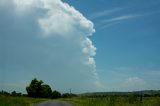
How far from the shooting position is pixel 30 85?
11081 centimetres

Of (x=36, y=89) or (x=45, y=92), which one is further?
(x=45, y=92)

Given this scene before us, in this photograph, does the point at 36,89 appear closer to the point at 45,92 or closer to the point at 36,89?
the point at 36,89

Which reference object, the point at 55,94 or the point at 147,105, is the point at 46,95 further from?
the point at 147,105

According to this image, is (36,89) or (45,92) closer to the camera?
(36,89)

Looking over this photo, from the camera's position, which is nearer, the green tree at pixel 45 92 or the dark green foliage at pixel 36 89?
the dark green foliage at pixel 36 89

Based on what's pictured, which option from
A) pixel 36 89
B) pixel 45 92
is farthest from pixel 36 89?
pixel 45 92

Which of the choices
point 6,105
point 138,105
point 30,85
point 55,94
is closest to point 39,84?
point 30,85

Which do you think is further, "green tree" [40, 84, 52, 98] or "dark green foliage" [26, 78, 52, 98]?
"green tree" [40, 84, 52, 98]

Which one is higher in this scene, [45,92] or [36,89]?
[36,89]

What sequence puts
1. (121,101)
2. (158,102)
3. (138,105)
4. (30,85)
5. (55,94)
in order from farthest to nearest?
(55,94), (30,85), (121,101), (138,105), (158,102)

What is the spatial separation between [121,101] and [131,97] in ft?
6.14

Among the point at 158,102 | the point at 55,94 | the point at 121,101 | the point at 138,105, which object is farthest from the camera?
the point at 55,94

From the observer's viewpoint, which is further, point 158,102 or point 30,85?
point 30,85

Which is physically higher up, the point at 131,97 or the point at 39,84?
the point at 39,84
